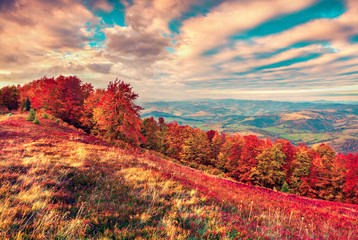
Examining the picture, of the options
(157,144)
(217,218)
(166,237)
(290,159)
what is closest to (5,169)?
(166,237)

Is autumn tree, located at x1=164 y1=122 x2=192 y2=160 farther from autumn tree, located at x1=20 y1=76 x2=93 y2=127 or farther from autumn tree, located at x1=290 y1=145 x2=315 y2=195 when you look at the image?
autumn tree, located at x1=290 y1=145 x2=315 y2=195

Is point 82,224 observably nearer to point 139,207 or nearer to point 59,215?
→ point 59,215

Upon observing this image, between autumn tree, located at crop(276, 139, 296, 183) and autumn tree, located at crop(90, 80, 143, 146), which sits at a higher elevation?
autumn tree, located at crop(90, 80, 143, 146)

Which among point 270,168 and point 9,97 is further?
point 9,97

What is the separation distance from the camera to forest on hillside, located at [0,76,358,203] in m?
28.1

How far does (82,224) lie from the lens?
11.5 ft

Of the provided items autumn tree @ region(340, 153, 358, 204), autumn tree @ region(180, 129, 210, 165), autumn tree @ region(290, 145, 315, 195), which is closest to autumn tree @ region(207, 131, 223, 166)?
autumn tree @ region(180, 129, 210, 165)

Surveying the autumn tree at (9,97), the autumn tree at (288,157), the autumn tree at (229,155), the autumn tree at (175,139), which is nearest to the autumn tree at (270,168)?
the autumn tree at (288,157)

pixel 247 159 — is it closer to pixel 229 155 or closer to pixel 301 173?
pixel 229 155

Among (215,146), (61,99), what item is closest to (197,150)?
(215,146)

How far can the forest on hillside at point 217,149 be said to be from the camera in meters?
28.1

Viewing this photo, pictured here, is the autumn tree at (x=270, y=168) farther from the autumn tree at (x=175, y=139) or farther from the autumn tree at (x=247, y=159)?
the autumn tree at (x=175, y=139)

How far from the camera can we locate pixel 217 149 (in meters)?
53.6

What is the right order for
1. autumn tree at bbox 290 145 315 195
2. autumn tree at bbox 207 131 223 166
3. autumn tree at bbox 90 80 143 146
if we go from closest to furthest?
autumn tree at bbox 90 80 143 146
autumn tree at bbox 290 145 315 195
autumn tree at bbox 207 131 223 166
